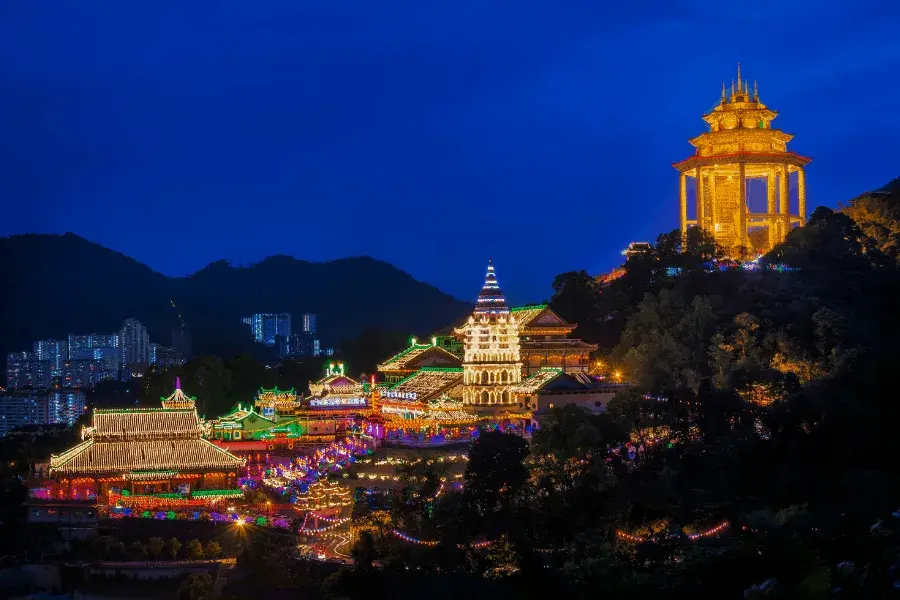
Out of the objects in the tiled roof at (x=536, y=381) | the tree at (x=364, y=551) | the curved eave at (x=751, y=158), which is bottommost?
the tree at (x=364, y=551)

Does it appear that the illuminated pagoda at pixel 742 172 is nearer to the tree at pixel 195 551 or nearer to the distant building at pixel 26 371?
the tree at pixel 195 551

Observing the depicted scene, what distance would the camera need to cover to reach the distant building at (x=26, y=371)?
8262 cm

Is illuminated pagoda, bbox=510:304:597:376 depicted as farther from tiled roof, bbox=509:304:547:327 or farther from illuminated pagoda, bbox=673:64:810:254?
illuminated pagoda, bbox=673:64:810:254

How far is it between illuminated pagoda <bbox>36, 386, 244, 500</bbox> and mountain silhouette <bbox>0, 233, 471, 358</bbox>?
55.7 metres

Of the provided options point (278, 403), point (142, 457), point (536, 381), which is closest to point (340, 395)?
point (278, 403)

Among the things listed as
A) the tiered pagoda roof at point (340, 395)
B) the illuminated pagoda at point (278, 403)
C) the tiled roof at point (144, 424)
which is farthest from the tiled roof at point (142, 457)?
the illuminated pagoda at point (278, 403)

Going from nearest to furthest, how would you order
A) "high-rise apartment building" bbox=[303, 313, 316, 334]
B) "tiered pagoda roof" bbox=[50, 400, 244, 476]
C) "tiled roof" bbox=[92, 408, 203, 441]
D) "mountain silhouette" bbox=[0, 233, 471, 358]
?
1. "tiered pagoda roof" bbox=[50, 400, 244, 476]
2. "tiled roof" bbox=[92, 408, 203, 441]
3. "mountain silhouette" bbox=[0, 233, 471, 358]
4. "high-rise apartment building" bbox=[303, 313, 316, 334]

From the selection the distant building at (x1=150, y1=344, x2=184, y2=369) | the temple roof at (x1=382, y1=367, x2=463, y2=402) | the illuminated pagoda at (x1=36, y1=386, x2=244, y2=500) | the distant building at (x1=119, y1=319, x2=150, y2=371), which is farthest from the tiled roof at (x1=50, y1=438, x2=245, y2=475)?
the distant building at (x1=119, y1=319, x2=150, y2=371)

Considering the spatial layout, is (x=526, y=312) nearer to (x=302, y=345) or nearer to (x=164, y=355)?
(x=164, y=355)

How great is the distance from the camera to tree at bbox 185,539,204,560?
25406 mm

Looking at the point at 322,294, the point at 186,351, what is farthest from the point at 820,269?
the point at 322,294

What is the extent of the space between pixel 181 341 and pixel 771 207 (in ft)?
202

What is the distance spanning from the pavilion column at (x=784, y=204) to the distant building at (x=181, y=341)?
56472mm

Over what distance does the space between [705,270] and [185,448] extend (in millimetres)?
14180
